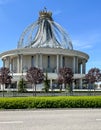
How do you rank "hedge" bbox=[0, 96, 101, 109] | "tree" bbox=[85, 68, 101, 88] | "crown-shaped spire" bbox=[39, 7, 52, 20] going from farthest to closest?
"crown-shaped spire" bbox=[39, 7, 52, 20]
"tree" bbox=[85, 68, 101, 88]
"hedge" bbox=[0, 96, 101, 109]

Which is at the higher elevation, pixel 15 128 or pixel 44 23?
pixel 44 23

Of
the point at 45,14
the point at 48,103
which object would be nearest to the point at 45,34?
the point at 45,14

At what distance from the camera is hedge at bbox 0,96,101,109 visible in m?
21.6

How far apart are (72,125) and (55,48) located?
75179 millimetres

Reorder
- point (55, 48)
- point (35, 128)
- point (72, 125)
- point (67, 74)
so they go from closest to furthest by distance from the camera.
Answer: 1. point (35, 128)
2. point (72, 125)
3. point (67, 74)
4. point (55, 48)

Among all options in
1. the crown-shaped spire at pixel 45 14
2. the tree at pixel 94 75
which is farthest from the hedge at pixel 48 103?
the crown-shaped spire at pixel 45 14

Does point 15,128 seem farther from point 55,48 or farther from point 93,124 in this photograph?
point 55,48

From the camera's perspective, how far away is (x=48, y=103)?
72.2ft

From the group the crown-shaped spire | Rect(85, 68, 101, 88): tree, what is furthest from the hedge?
the crown-shaped spire

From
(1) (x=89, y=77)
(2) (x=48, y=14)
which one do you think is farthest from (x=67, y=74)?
(2) (x=48, y=14)

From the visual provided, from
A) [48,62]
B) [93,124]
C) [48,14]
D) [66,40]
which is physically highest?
[48,14]

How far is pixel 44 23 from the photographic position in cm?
10194

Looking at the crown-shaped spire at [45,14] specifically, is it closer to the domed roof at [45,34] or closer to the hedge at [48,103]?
the domed roof at [45,34]

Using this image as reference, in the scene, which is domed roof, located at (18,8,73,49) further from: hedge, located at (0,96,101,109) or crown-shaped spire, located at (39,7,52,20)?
hedge, located at (0,96,101,109)
